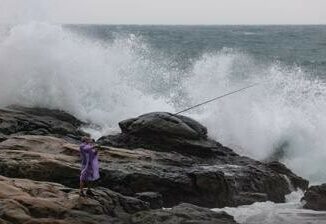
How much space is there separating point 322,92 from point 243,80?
3.96 meters

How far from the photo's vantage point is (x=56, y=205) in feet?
28.6

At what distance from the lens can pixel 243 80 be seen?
78.4ft

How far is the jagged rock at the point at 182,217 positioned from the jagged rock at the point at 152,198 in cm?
81

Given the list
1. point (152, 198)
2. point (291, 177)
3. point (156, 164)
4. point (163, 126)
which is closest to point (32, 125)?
point (163, 126)

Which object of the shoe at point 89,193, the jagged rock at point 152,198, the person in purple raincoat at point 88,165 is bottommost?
the jagged rock at point 152,198

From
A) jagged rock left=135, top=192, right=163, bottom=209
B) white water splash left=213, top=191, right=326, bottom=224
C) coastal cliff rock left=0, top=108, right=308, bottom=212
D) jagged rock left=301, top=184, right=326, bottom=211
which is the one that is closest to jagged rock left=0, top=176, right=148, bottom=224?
jagged rock left=135, top=192, right=163, bottom=209

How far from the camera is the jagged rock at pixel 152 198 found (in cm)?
1034

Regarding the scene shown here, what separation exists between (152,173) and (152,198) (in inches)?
27.2

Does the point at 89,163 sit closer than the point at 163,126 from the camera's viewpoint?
Yes

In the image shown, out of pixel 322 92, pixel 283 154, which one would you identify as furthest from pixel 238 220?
pixel 322 92

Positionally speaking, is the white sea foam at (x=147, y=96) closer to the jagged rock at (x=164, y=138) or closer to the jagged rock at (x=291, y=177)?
the jagged rock at (x=291, y=177)

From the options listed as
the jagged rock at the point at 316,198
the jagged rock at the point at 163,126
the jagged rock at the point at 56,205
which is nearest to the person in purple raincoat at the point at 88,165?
the jagged rock at the point at 56,205

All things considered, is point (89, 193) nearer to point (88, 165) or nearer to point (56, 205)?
point (88, 165)

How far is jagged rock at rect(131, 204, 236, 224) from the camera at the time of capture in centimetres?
902
